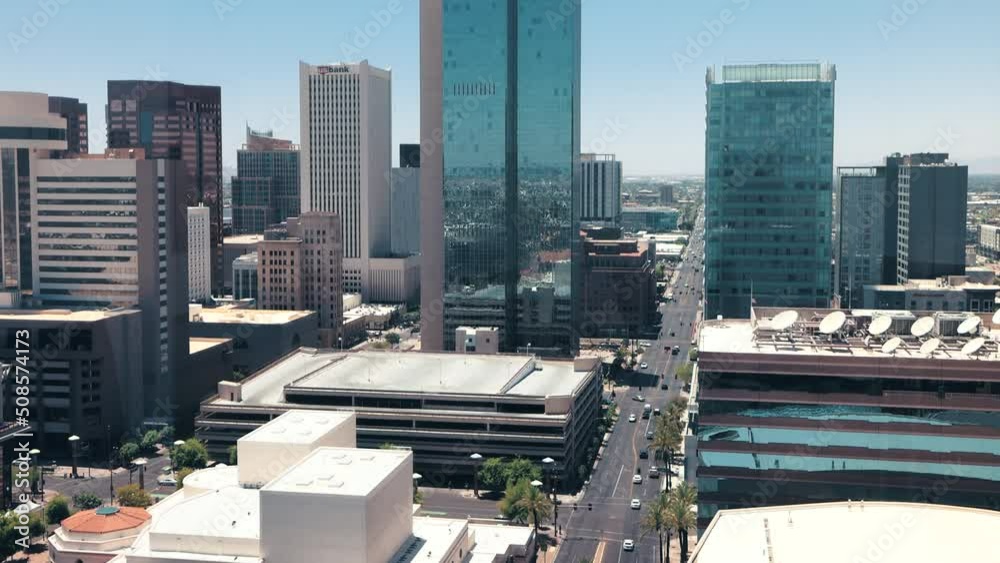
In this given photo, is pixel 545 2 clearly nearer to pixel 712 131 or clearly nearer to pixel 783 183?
pixel 712 131

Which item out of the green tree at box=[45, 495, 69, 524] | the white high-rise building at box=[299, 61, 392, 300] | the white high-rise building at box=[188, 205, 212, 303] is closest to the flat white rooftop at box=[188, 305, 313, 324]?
the green tree at box=[45, 495, 69, 524]

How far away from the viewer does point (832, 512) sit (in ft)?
147

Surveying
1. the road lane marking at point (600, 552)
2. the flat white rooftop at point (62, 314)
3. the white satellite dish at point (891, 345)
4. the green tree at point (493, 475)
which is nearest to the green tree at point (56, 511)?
the flat white rooftop at point (62, 314)

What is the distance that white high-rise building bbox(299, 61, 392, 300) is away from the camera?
547ft

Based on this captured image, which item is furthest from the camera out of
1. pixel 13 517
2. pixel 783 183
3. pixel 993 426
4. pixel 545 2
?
pixel 545 2

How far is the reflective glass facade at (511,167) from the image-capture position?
11619cm

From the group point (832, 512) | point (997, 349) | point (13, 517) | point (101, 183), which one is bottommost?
point (13, 517)

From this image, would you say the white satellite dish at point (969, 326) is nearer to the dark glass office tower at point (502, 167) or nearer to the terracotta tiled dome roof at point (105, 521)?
the terracotta tiled dome roof at point (105, 521)

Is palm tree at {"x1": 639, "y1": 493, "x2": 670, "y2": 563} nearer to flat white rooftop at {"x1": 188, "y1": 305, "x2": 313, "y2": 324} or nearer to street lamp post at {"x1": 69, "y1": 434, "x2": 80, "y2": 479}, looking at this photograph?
street lamp post at {"x1": 69, "y1": 434, "x2": 80, "y2": 479}

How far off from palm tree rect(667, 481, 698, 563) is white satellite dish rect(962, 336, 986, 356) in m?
16.6

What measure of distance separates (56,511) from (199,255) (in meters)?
106

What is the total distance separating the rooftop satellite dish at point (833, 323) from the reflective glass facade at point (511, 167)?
66.3 metres

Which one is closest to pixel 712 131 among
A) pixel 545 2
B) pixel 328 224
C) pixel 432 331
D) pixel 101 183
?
pixel 545 2

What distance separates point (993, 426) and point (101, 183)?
70635mm
